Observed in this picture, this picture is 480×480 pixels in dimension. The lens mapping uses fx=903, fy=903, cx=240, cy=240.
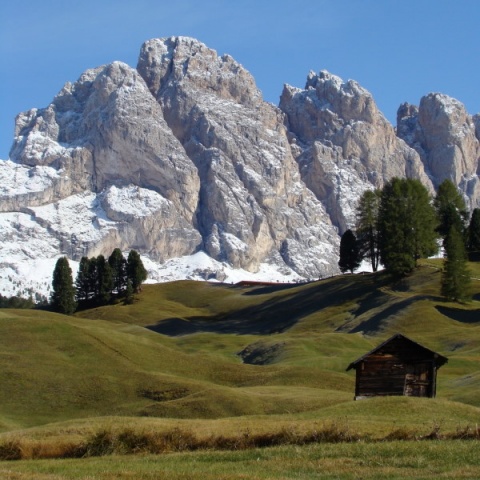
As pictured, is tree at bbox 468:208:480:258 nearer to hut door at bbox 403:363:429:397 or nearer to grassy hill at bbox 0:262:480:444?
grassy hill at bbox 0:262:480:444

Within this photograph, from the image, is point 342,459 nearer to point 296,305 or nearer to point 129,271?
point 296,305

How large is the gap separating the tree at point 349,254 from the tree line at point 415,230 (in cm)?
529

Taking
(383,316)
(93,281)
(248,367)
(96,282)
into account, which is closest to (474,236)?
(383,316)

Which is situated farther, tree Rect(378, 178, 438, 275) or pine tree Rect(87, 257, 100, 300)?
pine tree Rect(87, 257, 100, 300)

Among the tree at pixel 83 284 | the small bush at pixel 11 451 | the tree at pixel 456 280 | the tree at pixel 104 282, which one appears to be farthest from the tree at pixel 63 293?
the small bush at pixel 11 451

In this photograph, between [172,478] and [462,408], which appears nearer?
[172,478]

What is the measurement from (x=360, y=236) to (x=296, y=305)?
52.9 feet

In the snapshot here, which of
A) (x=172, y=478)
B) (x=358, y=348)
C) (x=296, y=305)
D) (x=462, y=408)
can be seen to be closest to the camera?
(x=172, y=478)

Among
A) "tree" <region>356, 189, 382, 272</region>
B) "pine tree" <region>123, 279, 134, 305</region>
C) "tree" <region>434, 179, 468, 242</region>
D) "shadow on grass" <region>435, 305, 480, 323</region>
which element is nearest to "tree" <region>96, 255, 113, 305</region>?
"pine tree" <region>123, 279, 134, 305</region>

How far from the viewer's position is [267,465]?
82.7 feet

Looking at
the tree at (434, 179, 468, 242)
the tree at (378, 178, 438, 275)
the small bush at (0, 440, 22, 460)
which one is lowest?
the small bush at (0, 440, 22, 460)

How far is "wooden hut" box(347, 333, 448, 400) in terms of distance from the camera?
53.3m

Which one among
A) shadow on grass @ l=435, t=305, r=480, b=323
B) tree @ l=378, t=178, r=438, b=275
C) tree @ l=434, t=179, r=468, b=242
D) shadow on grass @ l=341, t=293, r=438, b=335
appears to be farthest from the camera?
tree @ l=434, t=179, r=468, b=242

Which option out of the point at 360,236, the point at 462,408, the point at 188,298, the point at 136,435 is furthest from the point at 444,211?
the point at 136,435
